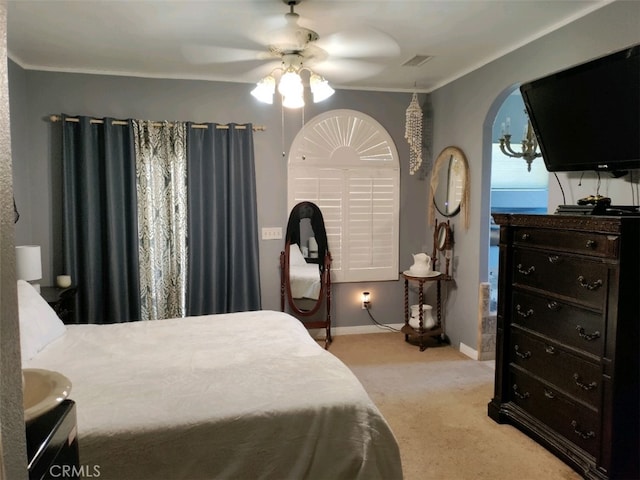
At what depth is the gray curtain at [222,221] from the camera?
4.11m

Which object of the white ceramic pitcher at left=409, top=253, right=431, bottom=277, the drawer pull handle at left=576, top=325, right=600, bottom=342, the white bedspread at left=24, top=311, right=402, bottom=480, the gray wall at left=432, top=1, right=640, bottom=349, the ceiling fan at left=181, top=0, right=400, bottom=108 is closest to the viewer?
the white bedspread at left=24, top=311, right=402, bottom=480

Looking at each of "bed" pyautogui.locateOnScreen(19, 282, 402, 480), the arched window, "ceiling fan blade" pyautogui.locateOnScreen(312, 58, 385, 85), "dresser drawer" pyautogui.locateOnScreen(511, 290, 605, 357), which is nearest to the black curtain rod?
the arched window

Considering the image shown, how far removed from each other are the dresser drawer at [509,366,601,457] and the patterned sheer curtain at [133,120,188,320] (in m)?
2.88

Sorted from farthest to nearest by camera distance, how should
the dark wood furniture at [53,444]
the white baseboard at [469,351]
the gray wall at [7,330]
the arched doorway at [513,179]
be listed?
the arched doorway at [513,179] → the white baseboard at [469,351] → the dark wood furniture at [53,444] → the gray wall at [7,330]

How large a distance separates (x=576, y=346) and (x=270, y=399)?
1580mm

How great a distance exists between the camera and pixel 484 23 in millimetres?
2902

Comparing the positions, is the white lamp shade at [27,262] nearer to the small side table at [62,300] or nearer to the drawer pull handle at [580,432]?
the small side table at [62,300]

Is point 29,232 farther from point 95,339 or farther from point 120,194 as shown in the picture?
point 95,339

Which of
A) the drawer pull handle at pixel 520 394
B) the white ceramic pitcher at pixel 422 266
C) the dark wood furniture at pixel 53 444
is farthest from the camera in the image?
the white ceramic pitcher at pixel 422 266

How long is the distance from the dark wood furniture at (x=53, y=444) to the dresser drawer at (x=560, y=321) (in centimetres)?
218

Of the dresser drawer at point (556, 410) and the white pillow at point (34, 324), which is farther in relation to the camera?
the white pillow at point (34, 324)

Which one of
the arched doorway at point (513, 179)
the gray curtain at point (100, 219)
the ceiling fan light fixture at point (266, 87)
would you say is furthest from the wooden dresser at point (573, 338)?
the gray curtain at point (100, 219)

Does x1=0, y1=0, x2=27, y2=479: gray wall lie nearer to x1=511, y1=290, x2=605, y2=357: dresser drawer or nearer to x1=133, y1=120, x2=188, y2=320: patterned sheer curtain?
x1=511, y1=290, x2=605, y2=357: dresser drawer

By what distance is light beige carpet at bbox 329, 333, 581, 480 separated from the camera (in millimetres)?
2359
